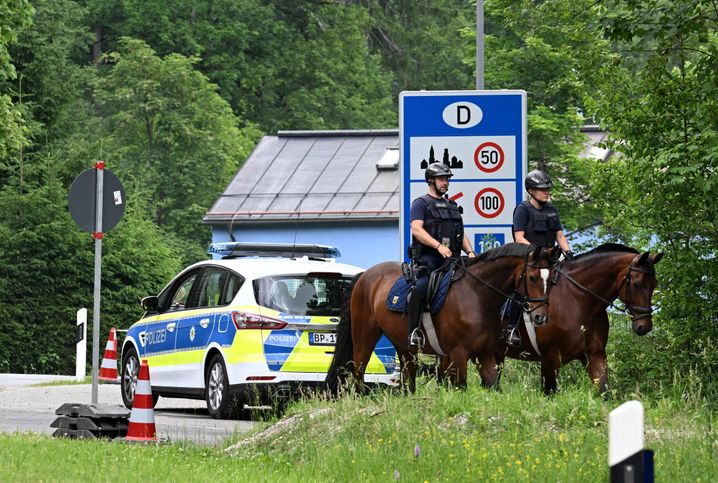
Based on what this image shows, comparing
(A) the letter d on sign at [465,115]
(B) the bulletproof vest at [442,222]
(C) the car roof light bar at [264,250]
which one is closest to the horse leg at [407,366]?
(B) the bulletproof vest at [442,222]

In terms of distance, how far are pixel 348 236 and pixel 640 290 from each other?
35.1 meters

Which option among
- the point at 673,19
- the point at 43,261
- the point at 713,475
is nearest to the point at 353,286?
the point at 673,19

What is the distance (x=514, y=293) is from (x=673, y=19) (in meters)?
2.78

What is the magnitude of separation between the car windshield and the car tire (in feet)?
9.18

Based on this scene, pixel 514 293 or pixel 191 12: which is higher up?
pixel 191 12

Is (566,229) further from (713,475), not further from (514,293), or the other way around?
(713,475)

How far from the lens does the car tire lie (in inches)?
786

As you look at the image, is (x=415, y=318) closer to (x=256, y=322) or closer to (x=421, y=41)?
(x=256, y=322)

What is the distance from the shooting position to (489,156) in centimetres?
1772

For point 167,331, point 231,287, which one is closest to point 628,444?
point 231,287

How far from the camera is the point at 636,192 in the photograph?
1611 centimetres

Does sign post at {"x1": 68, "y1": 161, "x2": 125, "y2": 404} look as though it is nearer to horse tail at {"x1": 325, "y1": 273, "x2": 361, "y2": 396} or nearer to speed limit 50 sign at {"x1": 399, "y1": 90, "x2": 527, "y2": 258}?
horse tail at {"x1": 325, "y1": 273, "x2": 361, "y2": 396}

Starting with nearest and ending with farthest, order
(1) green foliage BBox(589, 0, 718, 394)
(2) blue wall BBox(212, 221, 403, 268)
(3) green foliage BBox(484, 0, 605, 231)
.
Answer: (1) green foliage BBox(589, 0, 718, 394) → (3) green foliage BBox(484, 0, 605, 231) → (2) blue wall BBox(212, 221, 403, 268)

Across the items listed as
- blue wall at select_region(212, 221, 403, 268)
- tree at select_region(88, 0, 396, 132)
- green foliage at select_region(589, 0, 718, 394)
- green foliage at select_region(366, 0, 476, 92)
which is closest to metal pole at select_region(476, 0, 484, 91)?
green foliage at select_region(589, 0, 718, 394)
